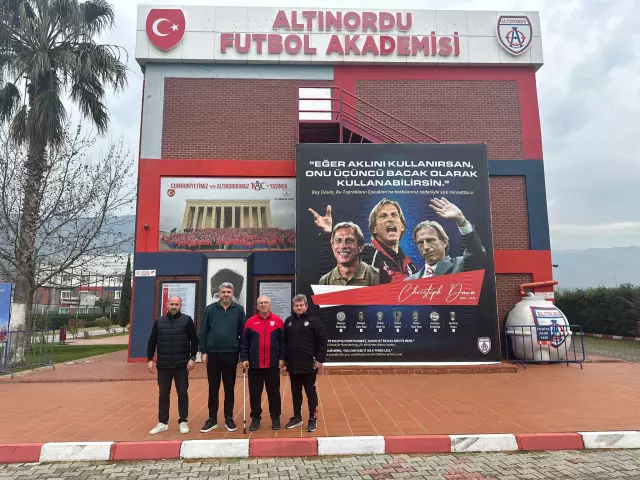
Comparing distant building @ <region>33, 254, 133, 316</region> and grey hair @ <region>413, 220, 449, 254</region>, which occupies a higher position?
grey hair @ <region>413, 220, 449, 254</region>

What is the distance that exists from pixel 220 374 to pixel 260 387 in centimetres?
55

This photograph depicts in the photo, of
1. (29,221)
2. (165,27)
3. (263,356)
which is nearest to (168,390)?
(263,356)

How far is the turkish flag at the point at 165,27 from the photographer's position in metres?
12.9

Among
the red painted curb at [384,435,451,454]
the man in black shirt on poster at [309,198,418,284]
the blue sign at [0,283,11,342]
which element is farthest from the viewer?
the man in black shirt on poster at [309,198,418,284]

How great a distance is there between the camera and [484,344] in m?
10.3

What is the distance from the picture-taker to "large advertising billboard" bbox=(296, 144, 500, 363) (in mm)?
10227

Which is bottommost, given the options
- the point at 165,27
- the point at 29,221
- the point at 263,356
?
the point at 263,356

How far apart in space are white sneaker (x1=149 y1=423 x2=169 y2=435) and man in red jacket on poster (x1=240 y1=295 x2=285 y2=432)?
1.10 meters

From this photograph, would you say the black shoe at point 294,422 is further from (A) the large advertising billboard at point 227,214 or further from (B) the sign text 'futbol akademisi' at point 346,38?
(B) the sign text 'futbol akademisi' at point 346,38

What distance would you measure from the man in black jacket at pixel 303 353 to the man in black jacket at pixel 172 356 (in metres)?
1.29

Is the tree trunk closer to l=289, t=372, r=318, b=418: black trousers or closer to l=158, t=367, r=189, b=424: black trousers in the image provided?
l=158, t=367, r=189, b=424: black trousers

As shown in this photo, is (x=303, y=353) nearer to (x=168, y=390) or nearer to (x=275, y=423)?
(x=275, y=423)

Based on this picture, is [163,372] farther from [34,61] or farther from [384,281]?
[34,61]

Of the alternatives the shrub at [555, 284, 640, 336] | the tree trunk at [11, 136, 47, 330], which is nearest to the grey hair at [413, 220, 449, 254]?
the tree trunk at [11, 136, 47, 330]
